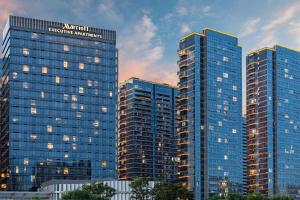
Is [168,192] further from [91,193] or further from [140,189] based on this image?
[91,193]

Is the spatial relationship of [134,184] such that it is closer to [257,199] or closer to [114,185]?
[114,185]

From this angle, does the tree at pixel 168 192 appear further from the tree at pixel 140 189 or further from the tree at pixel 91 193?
the tree at pixel 91 193

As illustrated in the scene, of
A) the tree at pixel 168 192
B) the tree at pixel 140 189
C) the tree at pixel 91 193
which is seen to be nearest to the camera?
the tree at pixel 91 193

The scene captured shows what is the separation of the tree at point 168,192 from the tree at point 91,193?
1443 centimetres

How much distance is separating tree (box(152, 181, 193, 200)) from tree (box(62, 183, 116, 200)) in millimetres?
14429

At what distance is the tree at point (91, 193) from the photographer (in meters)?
153

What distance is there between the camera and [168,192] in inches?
7121

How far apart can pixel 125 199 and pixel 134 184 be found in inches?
881

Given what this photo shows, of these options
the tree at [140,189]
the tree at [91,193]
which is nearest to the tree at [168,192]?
the tree at [140,189]

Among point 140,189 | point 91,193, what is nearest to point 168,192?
point 140,189

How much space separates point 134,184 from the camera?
584ft

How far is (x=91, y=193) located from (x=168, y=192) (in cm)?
2958

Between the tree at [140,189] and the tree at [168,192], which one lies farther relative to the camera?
the tree at [168,192]

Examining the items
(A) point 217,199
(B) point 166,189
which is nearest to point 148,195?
(B) point 166,189
